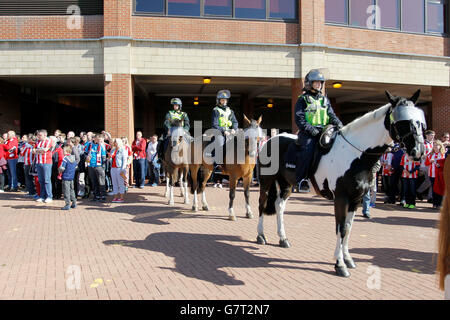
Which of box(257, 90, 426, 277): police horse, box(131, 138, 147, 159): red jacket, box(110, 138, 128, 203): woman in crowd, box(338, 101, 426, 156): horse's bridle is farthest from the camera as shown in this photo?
box(131, 138, 147, 159): red jacket

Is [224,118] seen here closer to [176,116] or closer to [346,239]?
[176,116]

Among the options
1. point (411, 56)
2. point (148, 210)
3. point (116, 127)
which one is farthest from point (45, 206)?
point (411, 56)

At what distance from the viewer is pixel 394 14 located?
18297mm

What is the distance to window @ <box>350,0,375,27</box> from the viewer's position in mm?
17656

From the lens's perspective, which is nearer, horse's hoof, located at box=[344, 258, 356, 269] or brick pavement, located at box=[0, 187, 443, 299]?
brick pavement, located at box=[0, 187, 443, 299]

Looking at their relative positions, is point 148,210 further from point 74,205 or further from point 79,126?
point 79,126

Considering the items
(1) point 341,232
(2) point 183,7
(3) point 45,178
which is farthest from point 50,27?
(1) point 341,232

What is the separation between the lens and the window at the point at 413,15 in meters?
18.4

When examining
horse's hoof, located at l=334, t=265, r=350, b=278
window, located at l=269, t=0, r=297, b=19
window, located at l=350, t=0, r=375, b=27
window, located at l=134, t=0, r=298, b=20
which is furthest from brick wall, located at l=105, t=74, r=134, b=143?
horse's hoof, located at l=334, t=265, r=350, b=278

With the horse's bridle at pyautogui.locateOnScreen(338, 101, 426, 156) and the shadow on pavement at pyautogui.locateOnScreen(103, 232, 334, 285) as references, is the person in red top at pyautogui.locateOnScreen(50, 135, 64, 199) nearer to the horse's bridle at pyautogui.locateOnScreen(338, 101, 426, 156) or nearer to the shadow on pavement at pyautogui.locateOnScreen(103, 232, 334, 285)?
the shadow on pavement at pyautogui.locateOnScreen(103, 232, 334, 285)

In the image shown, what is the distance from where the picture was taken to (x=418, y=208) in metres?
11.7

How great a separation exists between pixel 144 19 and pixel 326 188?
43.3 ft

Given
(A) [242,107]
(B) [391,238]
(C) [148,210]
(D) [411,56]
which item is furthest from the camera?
(A) [242,107]

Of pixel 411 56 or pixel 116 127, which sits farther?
pixel 411 56
